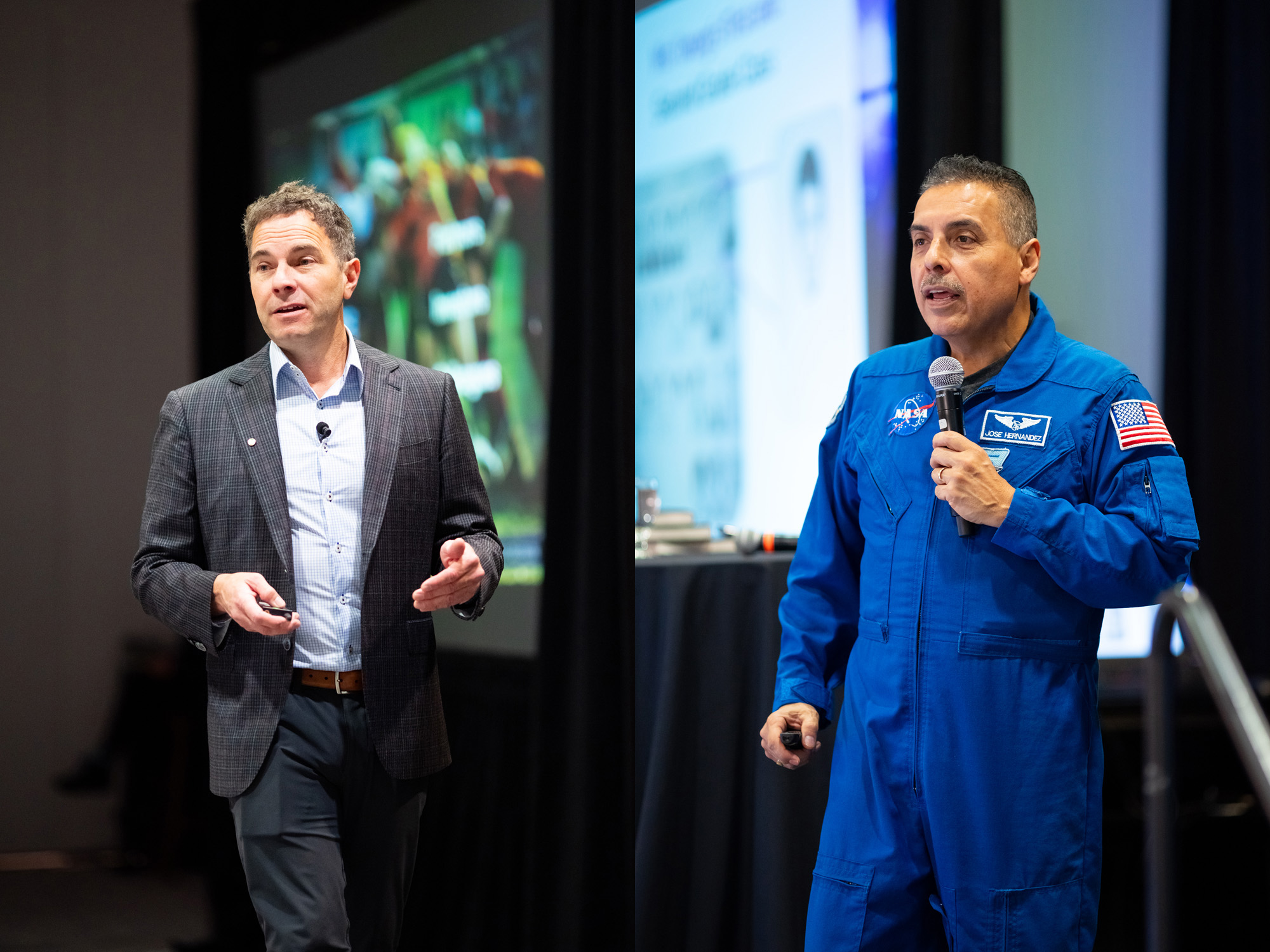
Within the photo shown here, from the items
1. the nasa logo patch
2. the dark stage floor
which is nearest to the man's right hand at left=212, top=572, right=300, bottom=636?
the dark stage floor

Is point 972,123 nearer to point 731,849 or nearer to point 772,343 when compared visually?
point 772,343

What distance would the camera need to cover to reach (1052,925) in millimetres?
1892

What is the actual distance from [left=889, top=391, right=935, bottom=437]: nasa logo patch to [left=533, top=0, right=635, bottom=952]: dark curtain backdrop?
0.58m

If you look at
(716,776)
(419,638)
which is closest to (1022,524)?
(419,638)

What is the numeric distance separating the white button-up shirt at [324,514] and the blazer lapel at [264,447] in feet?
0.07

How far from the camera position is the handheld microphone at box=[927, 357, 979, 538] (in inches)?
75.1

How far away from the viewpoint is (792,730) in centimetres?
203

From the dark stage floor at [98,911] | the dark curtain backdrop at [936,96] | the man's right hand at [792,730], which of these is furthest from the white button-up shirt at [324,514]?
the dark curtain backdrop at [936,96]

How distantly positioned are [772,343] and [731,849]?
2810 mm

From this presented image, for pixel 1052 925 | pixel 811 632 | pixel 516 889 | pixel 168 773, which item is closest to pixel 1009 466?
pixel 811 632

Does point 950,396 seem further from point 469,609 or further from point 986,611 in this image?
point 469,609

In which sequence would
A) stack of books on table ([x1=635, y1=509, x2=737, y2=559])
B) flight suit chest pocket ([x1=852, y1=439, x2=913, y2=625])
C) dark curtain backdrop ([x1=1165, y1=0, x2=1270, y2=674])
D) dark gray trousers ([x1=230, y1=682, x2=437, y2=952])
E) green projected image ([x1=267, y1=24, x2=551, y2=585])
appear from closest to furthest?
dark gray trousers ([x1=230, y1=682, x2=437, y2=952]) < flight suit chest pocket ([x1=852, y1=439, x2=913, y2=625]) < green projected image ([x1=267, y1=24, x2=551, y2=585]) < stack of books on table ([x1=635, y1=509, x2=737, y2=559]) < dark curtain backdrop ([x1=1165, y1=0, x2=1270, y2=674])

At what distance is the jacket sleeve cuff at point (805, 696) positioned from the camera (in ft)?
6.83

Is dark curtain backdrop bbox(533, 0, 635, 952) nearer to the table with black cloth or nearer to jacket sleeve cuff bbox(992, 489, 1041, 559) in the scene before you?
the table with black cloth
